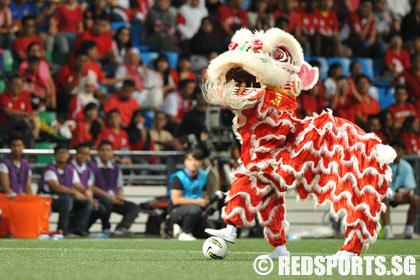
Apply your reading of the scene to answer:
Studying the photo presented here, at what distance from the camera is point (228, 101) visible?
279 inches

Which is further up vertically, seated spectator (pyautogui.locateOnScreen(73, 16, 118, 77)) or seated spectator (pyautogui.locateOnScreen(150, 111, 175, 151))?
seated spectator (pyautogui.locateOnScreen(73, 16, 118, 77))

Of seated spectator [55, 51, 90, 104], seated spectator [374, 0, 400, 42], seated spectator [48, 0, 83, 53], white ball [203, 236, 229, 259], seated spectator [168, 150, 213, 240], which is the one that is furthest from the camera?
seated spectator [374, 0, 400, 42]

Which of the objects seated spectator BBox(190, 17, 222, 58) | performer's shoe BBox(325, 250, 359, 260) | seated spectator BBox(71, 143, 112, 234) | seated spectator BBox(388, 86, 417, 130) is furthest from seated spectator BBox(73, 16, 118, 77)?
performer's shoe BBox(325, 250, 359, 260)

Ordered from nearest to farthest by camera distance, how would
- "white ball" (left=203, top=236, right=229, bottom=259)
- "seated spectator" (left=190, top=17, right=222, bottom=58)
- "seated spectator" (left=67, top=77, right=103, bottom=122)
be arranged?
"white ball" (left=203, top=236, right=229, bottom=259) < "seated spectator" (left=67, top=77, right=103, bottom=122) < "seated spectator" (left=190, top=17, right=222, bottom=58)

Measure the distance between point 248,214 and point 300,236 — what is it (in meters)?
6.11

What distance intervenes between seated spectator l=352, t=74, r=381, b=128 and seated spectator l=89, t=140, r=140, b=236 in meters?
4.96

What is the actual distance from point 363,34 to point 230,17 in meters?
3.07

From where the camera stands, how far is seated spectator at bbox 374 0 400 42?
64.2ft

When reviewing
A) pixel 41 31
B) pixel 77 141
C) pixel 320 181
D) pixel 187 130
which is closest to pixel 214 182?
pixel 187 130

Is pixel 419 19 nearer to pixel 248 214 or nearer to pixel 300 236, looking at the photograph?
pixel 300 236

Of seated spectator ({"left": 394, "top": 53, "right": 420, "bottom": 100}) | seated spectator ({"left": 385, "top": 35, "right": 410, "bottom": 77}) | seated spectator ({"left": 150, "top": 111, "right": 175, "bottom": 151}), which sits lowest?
seated spectator ({"left": 150, "top": 111, "right": 175, "bottom": 151})

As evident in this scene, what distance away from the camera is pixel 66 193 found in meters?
12.9

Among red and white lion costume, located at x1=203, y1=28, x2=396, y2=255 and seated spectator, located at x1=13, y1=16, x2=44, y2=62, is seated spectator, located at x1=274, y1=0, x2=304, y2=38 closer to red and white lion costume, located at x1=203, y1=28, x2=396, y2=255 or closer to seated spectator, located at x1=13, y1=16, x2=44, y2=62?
seated spectator, located at x1=13, y1=16, x2=44, y2=62

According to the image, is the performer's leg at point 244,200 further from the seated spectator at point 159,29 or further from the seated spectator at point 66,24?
the seated spectator at point 159,29
